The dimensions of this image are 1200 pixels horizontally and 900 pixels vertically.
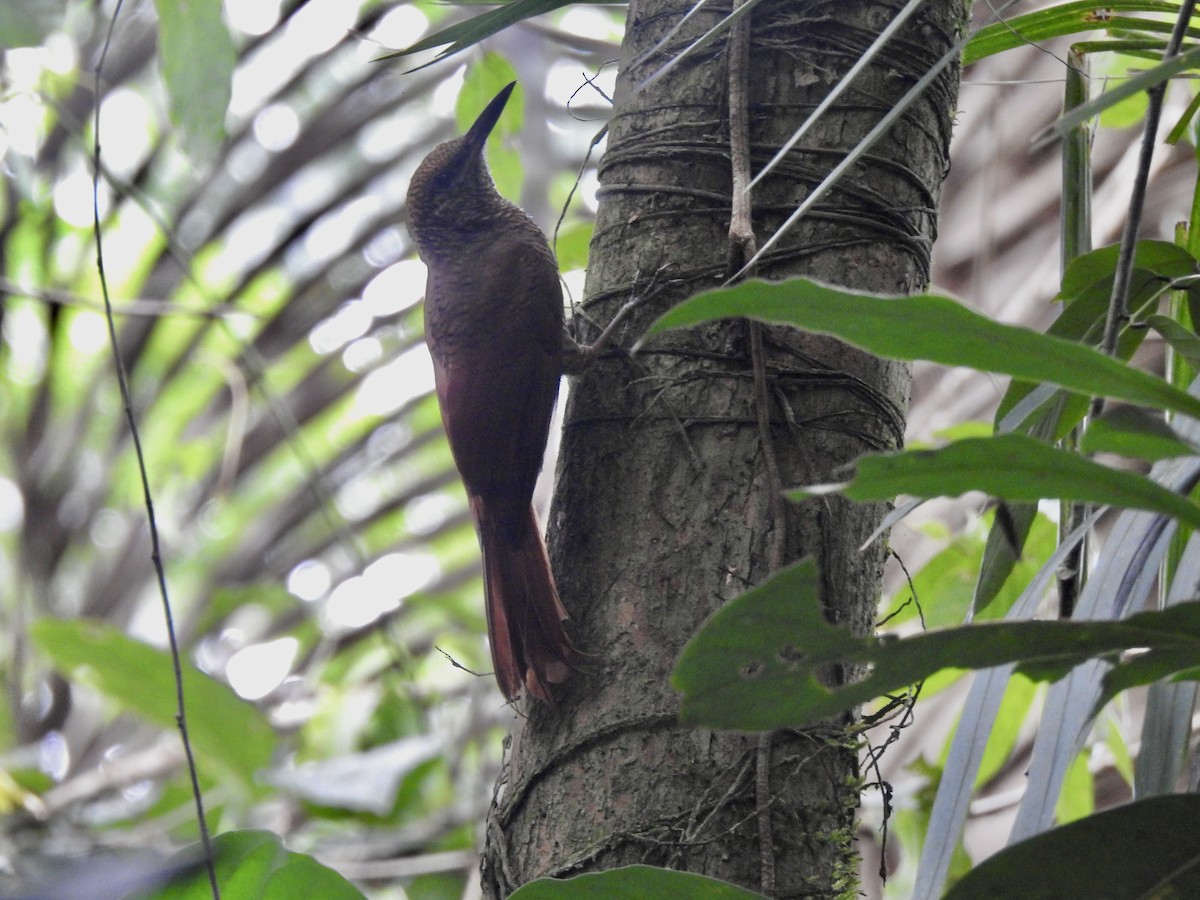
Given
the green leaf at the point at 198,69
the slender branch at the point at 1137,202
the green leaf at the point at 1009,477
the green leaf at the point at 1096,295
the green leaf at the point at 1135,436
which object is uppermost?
the green leaf at the point at 198,69

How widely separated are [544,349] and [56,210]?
330 centimetres

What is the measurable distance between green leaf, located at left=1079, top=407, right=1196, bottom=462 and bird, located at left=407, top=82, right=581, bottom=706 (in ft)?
2.06

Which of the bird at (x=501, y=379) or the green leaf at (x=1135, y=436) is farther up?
the bird at (x=501, y=379)

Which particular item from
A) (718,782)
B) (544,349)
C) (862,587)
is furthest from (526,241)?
(718,782)

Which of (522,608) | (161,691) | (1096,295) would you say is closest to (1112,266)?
(1096,295)

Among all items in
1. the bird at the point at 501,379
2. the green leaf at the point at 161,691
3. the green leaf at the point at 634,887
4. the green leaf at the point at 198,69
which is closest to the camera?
the green leaf at the point at 634,887

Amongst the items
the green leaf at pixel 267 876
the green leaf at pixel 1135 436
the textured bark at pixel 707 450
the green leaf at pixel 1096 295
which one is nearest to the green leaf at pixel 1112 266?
the green leaf at pixel 1096 295

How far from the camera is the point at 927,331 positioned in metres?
0.70

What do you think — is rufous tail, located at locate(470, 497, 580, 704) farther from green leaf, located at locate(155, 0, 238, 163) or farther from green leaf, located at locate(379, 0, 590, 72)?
green leaf, located at locate(155, 0, 238, 163)

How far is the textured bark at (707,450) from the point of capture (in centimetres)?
110

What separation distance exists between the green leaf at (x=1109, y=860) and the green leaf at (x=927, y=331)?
264mm

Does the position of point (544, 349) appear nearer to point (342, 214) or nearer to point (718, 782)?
point (718, 782)

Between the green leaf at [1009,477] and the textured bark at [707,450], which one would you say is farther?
the textured bark at [707,450]

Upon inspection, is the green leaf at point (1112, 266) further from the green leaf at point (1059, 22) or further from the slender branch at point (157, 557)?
the slender branch at point (157, 557)
